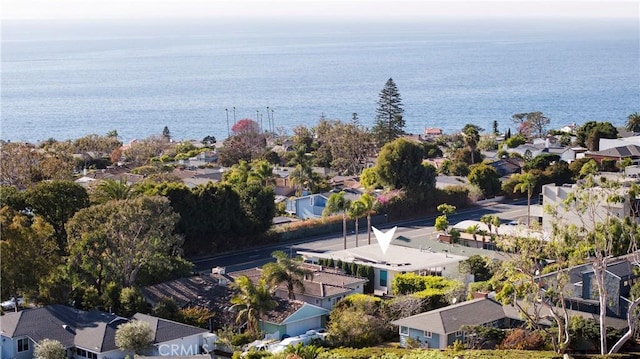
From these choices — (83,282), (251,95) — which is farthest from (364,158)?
(251,95)

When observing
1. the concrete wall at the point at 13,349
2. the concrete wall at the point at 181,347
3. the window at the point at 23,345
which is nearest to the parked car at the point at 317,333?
the concrete wall at the point at 181,347

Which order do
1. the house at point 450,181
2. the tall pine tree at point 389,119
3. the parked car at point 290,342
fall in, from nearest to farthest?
the parked car at point 290,342 < the house at point 450,181 < the tall pine tree at point 389,119

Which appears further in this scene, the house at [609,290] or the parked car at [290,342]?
the house at [609,290]

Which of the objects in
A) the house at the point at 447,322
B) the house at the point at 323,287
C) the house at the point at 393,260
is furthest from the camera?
the house at the point at 393,260

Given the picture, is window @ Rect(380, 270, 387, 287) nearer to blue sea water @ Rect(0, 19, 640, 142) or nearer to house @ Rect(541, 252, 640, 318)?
house @ Rect(541, 252, 640, 318)

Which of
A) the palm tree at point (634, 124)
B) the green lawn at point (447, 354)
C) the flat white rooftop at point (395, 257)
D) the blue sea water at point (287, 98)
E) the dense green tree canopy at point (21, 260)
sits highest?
the dense green tree canopy at point (21, 260)

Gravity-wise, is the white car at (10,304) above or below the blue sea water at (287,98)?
above

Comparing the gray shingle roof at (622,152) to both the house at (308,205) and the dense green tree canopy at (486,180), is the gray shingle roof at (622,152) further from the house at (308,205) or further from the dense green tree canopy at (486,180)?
the house at (308,205)

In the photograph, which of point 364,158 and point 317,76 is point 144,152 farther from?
point 317,76

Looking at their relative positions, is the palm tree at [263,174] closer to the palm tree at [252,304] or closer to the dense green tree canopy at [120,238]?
the dense green tree canopy at [120,238]
